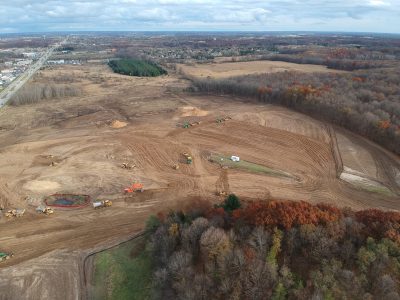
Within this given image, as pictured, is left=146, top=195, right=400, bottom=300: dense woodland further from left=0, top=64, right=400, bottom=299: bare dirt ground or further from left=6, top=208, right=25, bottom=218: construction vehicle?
left=6, top=208, right=25, bottom=218: construction vehicle

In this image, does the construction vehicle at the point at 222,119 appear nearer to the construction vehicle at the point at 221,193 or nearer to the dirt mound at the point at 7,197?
the construction vehicle at the point at 221,193

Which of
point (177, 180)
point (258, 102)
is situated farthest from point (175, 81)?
point (177, 180)

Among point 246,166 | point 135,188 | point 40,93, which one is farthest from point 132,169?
point 40,93

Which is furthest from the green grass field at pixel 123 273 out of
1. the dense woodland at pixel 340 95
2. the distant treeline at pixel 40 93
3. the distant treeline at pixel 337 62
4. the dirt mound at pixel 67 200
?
the distant treeline at pixel 337 62

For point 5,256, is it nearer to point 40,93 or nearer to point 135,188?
point 135,188

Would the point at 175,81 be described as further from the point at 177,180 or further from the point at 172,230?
the point at 172,230
